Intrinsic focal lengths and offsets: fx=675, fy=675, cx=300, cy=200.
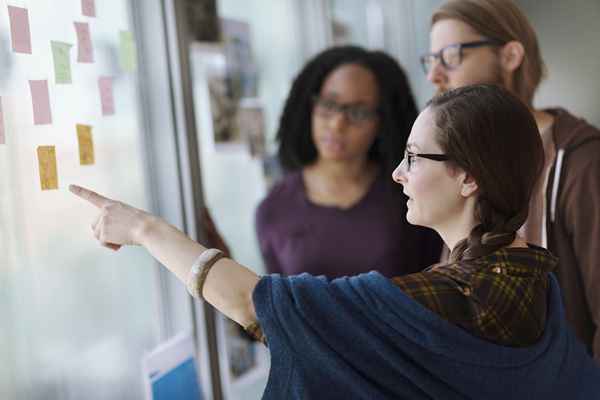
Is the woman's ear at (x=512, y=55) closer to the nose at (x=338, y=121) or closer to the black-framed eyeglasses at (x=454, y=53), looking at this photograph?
the black-framed eyeglasses at (x=454, y=53)

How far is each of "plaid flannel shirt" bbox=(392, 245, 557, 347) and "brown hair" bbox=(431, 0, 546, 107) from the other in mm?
614

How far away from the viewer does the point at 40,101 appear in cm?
127

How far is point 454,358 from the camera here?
0.99m

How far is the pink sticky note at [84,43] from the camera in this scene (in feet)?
4.52

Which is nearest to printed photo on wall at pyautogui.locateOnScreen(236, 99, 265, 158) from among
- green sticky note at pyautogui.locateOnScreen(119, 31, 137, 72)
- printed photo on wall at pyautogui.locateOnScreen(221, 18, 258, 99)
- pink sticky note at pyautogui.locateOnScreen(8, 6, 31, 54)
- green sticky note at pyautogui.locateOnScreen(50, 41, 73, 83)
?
printed photo on wall at pyautogui.locateOnScreen(221, 18, 258, 99)

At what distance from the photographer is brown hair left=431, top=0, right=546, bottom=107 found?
150cm

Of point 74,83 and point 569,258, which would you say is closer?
point 74,83

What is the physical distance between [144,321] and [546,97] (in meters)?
1.51

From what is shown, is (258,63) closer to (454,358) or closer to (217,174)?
(217,174)

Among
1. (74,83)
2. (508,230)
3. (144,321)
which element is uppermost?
(74,83)

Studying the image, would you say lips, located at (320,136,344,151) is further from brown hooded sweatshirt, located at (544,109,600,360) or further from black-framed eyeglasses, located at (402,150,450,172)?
black-framed eyeglasses, located at (402,150,450,172)

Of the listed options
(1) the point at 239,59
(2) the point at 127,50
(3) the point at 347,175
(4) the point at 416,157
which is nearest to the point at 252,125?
(1) the point at 239,59

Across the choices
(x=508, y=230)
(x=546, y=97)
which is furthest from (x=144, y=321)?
(x=546, y=97)

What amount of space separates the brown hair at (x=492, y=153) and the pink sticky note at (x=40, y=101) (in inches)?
28.7
